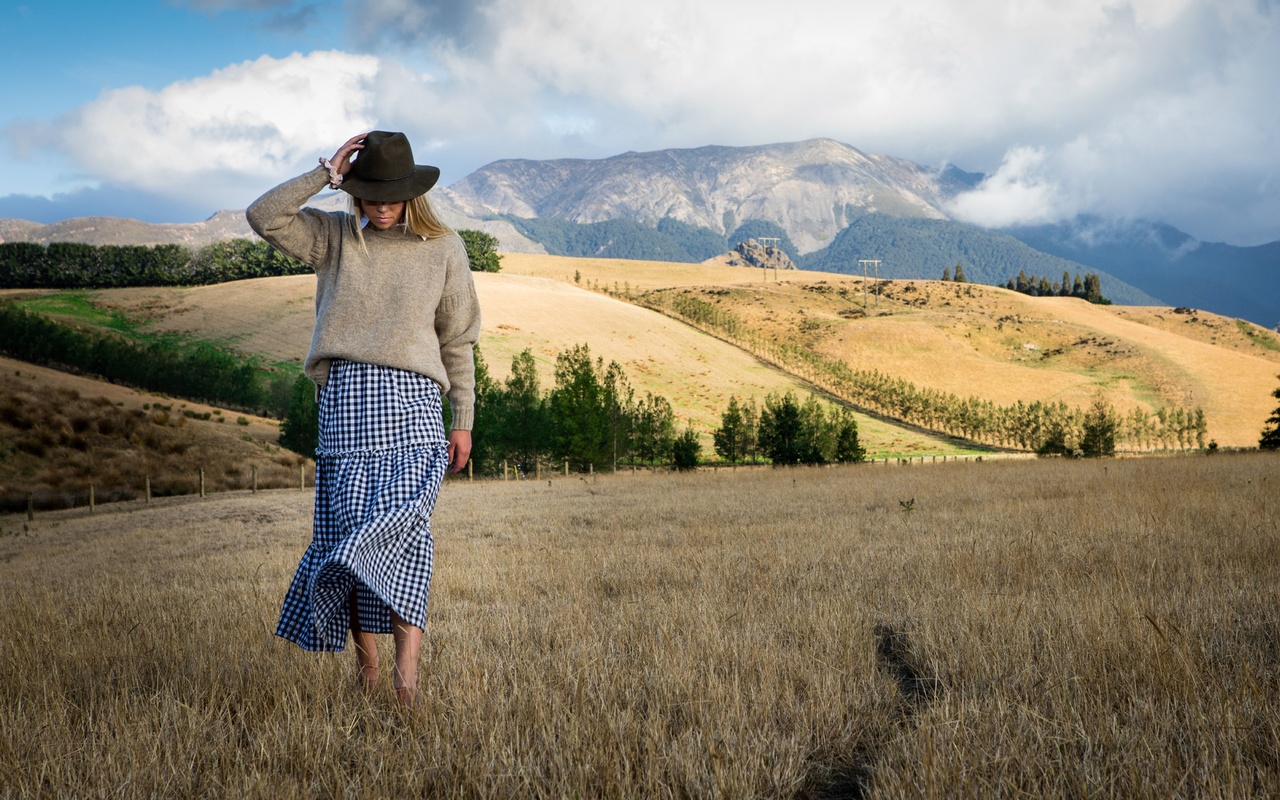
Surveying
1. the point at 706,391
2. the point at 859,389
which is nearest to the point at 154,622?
the point at 706,391

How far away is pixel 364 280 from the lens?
430cm

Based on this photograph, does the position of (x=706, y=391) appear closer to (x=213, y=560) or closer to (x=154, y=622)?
(x=213, y=560)

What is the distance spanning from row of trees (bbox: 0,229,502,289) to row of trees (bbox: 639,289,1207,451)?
7556 cm

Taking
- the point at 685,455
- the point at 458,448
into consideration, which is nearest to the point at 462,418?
the point at 458,448

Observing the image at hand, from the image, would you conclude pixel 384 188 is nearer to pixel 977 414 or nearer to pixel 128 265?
pixel 977 414

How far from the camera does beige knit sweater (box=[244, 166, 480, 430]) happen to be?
13.8ft

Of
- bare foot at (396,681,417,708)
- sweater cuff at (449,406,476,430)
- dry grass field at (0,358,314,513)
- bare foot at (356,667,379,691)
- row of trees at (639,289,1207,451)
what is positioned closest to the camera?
bare foot at (396,681,417,708)

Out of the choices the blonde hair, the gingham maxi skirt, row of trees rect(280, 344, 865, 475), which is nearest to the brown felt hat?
the blonde hair

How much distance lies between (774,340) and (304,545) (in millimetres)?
112552

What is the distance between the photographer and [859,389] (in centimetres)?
9719

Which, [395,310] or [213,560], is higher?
[395,310]

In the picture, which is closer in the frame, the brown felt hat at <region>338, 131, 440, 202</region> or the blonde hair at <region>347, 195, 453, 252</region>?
the brown felt hat at <region>338, 131, 440, 202</region>

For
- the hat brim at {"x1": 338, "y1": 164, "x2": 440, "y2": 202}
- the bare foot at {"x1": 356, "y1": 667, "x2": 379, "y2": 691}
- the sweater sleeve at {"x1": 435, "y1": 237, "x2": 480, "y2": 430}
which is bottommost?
the bare foot at {"x1": 356, "y1": 667, "x2": 379, "y2": 691}

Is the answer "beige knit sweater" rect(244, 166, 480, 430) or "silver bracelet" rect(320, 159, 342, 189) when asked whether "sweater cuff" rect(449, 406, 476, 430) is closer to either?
"beige knit sweater" rect(244, 166, 480, 430)
